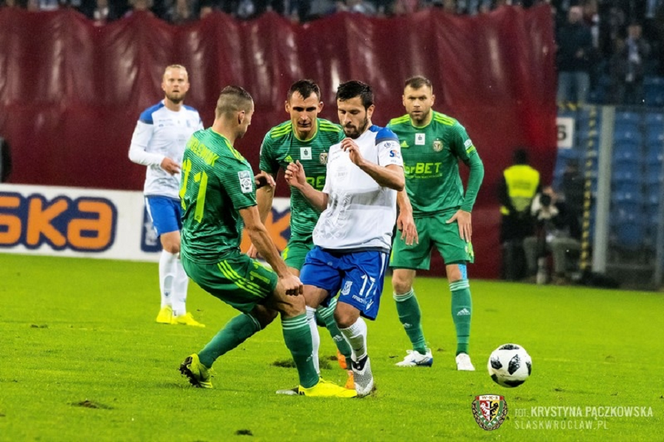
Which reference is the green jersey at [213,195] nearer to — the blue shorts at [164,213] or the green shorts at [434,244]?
the green shorts at [434,244]

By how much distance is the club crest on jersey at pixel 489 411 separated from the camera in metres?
6.55

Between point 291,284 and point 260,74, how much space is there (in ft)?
36.4

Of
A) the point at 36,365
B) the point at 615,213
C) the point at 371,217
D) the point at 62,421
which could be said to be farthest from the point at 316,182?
the point at 615,213

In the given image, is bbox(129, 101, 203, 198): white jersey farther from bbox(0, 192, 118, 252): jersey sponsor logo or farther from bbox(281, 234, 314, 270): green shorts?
bbox(0, 192, 118, 252): jersey sponsor logo

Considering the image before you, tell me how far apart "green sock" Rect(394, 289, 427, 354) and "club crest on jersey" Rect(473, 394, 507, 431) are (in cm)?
179

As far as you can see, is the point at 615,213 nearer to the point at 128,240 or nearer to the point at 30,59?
the point at 128,240

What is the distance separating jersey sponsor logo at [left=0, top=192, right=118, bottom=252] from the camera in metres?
17.4

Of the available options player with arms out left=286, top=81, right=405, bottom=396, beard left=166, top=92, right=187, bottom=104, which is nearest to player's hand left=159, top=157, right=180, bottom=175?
beard left=166, top=92, right=187, bottom=104

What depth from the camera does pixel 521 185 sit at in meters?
17.3

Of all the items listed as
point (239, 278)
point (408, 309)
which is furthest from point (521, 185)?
point (239, 278)

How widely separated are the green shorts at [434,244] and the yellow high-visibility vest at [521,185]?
7.80 m

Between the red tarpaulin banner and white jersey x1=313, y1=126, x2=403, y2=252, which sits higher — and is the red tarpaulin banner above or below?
above

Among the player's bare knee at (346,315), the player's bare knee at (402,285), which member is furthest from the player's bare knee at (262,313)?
the player's bare knee at (402,285)

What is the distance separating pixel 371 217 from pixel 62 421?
239 cm
